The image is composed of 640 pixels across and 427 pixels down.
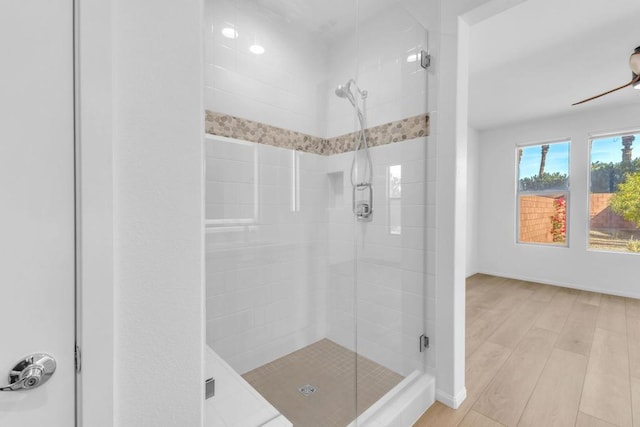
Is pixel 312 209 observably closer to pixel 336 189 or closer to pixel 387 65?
pixel 336 189

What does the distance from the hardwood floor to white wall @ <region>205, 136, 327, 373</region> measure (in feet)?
3.37

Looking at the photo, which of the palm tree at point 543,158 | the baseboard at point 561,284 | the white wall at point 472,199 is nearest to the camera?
the baseboard at point 561,284

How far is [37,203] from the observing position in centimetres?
52

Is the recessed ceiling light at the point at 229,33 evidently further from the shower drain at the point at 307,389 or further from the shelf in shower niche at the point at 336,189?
the shower drain at the point at 307,389

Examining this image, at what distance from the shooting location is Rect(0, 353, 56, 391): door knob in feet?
1.64

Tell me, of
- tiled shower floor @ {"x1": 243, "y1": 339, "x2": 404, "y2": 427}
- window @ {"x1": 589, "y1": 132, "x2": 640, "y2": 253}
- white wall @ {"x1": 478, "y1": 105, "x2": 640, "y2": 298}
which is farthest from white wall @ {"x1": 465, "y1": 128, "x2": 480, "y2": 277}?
tiled shower floor @ {"x1": 243, "y1": 339, "x2": 404, "y2": 427}

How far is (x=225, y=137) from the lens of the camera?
1737 millimetres

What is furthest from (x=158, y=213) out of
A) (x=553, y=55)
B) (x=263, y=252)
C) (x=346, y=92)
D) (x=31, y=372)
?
(x=553, y=55)

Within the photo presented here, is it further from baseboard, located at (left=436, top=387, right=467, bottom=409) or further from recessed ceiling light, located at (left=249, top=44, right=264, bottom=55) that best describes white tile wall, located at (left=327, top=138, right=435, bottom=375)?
recessed ceiling light, located at (left=249, top=44, right=264, bottom=55)

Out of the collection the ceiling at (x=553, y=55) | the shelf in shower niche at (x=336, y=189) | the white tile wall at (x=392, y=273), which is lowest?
the white tile wall at (x=392, y=273)

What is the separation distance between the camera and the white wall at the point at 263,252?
5.64 ft

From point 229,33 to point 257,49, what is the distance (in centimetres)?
19

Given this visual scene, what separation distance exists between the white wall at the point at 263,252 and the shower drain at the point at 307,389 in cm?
34

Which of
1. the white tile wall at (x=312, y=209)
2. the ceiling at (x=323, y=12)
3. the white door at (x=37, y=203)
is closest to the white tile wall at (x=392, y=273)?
the white tile wall at (x=312, y=209)
